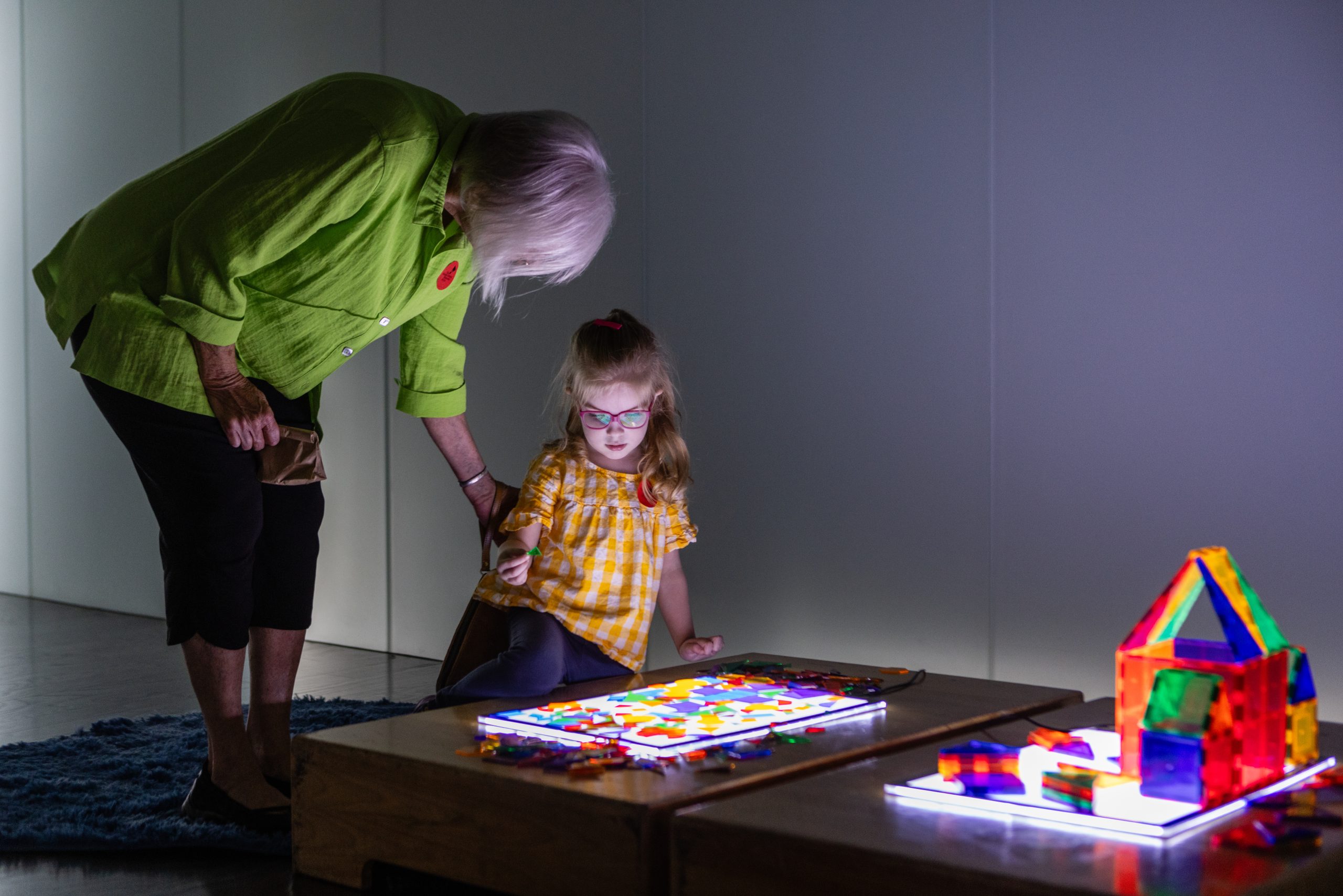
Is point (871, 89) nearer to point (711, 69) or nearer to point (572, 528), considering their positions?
point (711, 69)

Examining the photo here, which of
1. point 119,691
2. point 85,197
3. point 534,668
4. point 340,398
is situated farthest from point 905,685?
point 85,197

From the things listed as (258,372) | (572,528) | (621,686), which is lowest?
(621,686)

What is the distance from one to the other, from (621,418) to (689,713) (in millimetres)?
726

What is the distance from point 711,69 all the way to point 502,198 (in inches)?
60.1

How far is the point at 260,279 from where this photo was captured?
1.92 m

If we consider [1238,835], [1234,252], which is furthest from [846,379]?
[1238,835]

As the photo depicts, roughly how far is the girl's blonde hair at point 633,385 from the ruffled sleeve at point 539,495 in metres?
0.04

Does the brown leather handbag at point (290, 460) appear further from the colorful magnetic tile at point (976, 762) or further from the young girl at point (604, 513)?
the colorful magnetic tile at point (976, 762)

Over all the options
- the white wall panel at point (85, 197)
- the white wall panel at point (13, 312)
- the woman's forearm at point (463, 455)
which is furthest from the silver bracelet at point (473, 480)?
the white wall panel at point (13, 312)

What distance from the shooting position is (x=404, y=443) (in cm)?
389

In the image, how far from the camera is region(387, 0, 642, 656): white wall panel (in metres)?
3.40

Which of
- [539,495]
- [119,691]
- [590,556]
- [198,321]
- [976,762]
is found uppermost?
[198,321]

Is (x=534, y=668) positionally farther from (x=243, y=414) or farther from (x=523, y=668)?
(x=243, y=414)

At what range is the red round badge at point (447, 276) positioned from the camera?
2.11 metres
